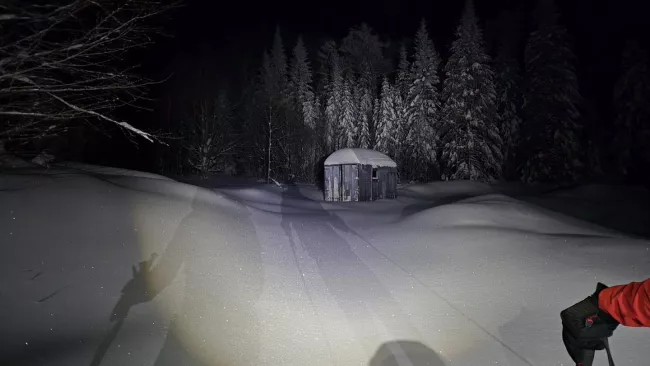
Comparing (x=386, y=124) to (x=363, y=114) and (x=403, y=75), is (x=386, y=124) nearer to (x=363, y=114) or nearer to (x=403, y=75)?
(x=363, y=114)

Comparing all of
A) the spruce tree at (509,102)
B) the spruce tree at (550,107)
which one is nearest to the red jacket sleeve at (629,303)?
the spruce tree at (550,107)

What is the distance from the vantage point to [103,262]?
6.97 meters

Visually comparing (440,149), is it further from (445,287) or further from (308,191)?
(445,287)

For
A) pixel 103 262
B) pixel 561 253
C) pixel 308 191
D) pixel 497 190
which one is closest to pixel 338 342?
pixel 103 262

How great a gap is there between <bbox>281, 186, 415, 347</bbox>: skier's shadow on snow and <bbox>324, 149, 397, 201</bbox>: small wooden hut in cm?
905

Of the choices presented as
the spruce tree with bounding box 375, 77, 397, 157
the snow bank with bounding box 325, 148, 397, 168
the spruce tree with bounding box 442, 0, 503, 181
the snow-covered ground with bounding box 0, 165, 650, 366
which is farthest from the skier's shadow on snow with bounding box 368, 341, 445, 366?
the spruce tree with bounding box 375, 77, 397, 157

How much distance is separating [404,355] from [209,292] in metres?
3.57

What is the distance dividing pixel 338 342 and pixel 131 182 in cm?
937

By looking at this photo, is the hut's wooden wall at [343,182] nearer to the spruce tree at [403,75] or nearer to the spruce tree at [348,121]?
the spruce tree at [348,121]

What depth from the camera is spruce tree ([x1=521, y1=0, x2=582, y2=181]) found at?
33844mm

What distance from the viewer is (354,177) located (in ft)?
78.2

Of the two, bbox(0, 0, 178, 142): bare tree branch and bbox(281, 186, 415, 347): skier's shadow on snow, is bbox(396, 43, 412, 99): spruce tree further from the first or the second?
bbox(0, 0, 178, 142): bare tree branch

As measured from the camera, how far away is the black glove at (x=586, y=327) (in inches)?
103

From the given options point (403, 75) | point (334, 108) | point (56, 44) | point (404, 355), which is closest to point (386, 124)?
point (334, 108)
